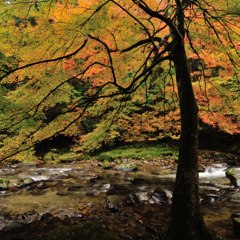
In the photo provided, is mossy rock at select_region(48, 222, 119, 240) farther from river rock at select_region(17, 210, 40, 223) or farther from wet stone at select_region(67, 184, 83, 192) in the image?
wet stone at select_region(67, 184, 83, 192)

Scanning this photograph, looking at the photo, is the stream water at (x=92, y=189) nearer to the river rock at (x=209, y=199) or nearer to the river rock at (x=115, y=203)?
the river rock at (x=209, y=199)

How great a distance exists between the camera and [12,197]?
1202cm

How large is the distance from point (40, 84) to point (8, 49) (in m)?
0.94

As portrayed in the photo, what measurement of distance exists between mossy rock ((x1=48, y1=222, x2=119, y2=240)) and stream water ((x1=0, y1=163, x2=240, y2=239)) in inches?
126

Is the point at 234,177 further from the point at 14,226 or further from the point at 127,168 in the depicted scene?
the point at 14,226

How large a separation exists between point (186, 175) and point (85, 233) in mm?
2352

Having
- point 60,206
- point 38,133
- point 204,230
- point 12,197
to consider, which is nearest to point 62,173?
point 12,197

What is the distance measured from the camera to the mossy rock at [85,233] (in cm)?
617

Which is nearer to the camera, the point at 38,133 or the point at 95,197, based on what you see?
the point at 38,133

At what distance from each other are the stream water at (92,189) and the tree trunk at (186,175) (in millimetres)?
2202

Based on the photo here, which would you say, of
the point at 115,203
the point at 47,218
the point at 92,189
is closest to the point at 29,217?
the point at 47,218

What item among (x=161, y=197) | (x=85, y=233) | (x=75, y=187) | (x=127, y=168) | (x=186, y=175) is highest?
(x=186, y=175)

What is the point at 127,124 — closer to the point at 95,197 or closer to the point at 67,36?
the point at 95,197

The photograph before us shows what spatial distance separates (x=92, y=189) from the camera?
13.2 metres
